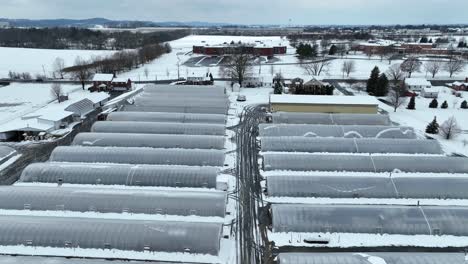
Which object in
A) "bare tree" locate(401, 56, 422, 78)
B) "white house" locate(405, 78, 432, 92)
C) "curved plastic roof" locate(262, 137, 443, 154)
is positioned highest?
"bare tree" locate(401, 56, 422, 78)

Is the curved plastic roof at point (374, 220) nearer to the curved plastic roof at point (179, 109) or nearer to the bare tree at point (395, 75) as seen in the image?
the curved plastic roof at point (179, 109)

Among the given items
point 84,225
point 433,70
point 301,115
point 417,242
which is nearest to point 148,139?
point 84,225

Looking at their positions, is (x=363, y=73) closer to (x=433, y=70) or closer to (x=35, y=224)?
(x=433, y=70)

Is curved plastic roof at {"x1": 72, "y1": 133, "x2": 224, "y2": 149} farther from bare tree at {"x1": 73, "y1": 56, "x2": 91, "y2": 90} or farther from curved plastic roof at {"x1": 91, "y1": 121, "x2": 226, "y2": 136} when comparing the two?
bare tree at {"x1": 73, "y1": 56, "x2": 91, "y2": 90}

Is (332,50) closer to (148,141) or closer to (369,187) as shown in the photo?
(148,141)

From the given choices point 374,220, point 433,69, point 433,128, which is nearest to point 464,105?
point 433,128

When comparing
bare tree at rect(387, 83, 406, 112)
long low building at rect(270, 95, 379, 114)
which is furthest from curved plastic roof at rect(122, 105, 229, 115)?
bare tree at rect(387, 83, 406, 112)
